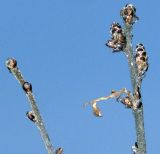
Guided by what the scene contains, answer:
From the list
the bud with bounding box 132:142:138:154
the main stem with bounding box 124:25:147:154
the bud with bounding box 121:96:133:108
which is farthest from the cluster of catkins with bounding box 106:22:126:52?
the bud with bounding box 132:142:138:154

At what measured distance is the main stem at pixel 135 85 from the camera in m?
2.16

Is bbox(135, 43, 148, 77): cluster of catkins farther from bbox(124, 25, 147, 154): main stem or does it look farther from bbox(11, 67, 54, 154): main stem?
bbox(11, 67, 54, 154): main stem

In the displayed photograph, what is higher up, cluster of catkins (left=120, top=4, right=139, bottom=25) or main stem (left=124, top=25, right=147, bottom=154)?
cluster of catkins (left=120, top=4, right=139, bottom=25)

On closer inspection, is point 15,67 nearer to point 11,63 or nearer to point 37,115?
point 11,63

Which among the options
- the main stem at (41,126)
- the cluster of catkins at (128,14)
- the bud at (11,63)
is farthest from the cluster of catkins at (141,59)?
the bud at (11,63)

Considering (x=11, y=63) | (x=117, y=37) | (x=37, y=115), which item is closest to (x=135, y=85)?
(x=117, y=37)

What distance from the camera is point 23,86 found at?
2.61 meters

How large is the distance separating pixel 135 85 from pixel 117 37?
38 centimetres

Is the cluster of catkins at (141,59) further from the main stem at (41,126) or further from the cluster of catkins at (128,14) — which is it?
the main stem at (41,126)

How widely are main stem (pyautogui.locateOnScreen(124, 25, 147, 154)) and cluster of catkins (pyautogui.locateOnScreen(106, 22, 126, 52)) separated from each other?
7cm

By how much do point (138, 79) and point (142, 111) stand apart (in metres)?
0.20

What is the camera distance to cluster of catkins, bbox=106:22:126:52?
97.1 inches

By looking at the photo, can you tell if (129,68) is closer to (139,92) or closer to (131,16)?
(139,92)

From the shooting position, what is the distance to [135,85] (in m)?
2.31
